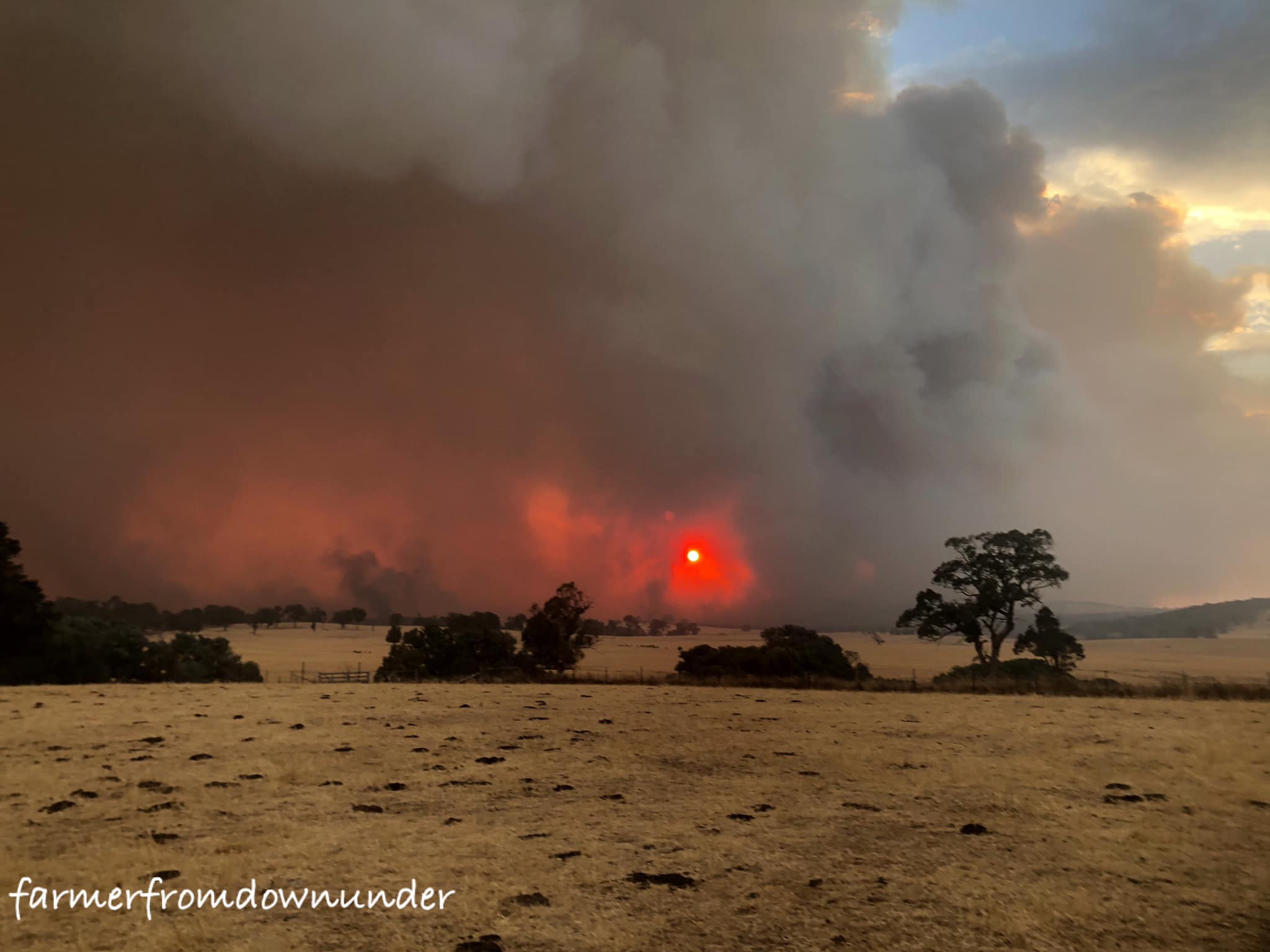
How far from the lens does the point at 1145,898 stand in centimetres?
1048

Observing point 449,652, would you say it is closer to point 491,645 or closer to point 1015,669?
point 491,645

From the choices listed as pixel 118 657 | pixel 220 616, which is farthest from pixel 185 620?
pixel 118 657

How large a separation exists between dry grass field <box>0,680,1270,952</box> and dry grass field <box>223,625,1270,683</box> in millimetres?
34625

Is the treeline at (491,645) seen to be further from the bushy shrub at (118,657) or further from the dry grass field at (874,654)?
the bushy shrub at (118,657)

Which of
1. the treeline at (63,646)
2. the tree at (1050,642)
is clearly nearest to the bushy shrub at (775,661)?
the tree at (1050,642)

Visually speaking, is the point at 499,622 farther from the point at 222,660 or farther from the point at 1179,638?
the point at 1179,638

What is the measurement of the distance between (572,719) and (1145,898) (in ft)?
71.8

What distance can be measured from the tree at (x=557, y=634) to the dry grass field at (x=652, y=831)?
4493 centimetres

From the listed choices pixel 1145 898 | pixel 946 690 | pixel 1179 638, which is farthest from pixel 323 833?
pixel 1179 638

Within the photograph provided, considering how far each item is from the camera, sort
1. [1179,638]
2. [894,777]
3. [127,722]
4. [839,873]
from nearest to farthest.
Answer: [839,873] < [894,777] < [127,722] < [1179,638]

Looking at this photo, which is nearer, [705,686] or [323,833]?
[323,833]

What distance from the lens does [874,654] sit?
142 m

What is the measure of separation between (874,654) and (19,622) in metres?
130

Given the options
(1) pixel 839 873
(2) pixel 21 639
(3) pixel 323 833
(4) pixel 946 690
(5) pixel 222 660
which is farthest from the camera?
(5) pixel 222 660
